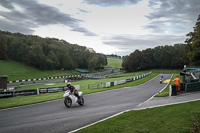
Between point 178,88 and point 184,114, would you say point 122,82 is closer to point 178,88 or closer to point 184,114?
point 178,88

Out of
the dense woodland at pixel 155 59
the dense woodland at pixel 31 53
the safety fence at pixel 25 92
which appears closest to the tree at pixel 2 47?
the dense woodland at pixel 31 53

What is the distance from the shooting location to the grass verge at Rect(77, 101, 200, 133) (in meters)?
7.47

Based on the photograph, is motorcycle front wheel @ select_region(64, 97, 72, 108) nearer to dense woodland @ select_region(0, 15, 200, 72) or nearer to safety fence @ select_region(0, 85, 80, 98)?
safety fence @ select_region(0, 85, 80, 98)

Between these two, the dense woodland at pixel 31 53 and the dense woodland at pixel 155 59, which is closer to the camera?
the dense woodland at pixel 31 53

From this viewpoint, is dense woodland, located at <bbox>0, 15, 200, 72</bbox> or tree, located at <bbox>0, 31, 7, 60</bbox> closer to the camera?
tree, located at <bbox>0, 31, 7, 60</bbox>

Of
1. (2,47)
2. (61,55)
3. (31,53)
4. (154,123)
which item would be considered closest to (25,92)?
(154,123)

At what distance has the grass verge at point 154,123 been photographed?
747cm

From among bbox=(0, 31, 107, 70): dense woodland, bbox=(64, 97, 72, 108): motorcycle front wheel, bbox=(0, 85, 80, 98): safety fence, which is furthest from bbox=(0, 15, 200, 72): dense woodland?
bbox=(64, 97, 72, 108): motorcycle front wheel

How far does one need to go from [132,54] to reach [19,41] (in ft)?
225

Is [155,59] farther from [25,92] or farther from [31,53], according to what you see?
[25,92]

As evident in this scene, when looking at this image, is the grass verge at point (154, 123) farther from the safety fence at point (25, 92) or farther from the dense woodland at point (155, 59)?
the dense woodland at point (155, 59)

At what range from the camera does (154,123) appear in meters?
8.32

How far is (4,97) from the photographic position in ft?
78.0

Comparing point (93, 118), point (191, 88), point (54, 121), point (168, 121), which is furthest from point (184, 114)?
point (191, 88)
